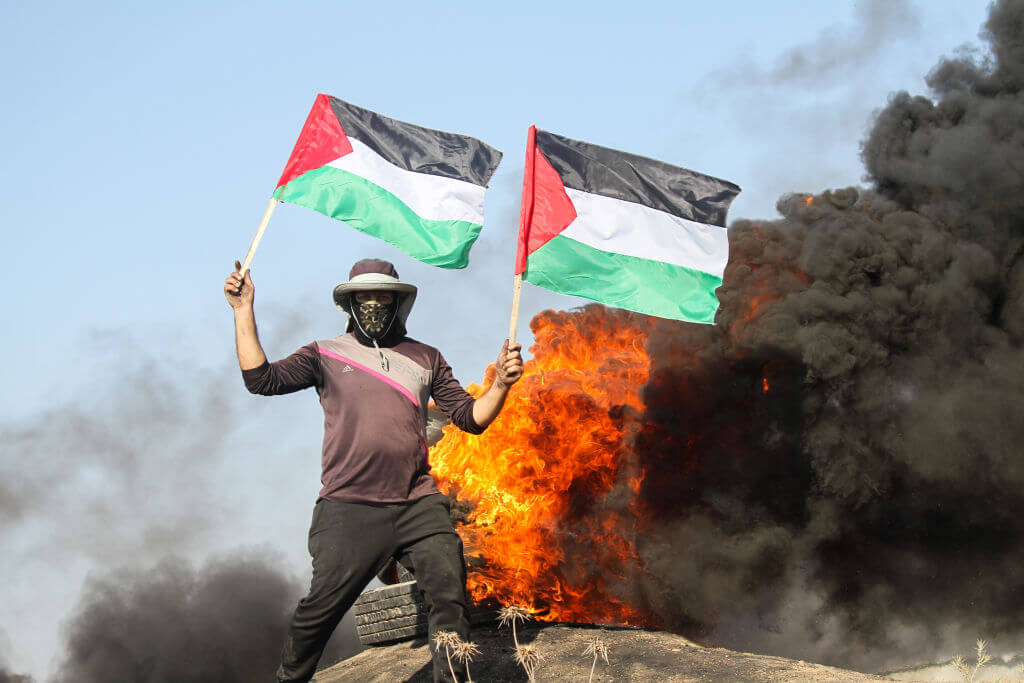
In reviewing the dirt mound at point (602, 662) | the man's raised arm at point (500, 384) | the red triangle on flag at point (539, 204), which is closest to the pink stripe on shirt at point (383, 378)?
the man's raised arm at point (500, 384)

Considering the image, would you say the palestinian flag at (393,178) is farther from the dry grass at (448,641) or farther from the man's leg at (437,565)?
the dry grass at (448,641)

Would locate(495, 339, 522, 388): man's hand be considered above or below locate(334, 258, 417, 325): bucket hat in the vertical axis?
below

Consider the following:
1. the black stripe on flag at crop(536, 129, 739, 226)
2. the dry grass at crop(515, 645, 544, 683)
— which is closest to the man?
the dry grass at crop(515, 645, 544, 683)

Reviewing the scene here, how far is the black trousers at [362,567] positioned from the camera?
506 centimetres

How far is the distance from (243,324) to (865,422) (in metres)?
10.4

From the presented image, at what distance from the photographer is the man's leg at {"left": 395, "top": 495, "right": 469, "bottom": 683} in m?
5.13

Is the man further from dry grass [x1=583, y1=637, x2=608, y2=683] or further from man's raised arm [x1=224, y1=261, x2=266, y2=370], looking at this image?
dry grass [x1=583, y1=637, x2=608, y2=683]

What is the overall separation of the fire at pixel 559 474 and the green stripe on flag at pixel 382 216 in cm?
413

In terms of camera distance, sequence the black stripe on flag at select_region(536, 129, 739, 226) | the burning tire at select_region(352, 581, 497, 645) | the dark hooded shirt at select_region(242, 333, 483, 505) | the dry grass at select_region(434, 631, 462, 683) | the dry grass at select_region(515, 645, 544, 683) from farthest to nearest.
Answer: the burning tire at select_region(352, 581, 497, 645), the black stripe on flag at select_region(536, 129, 739, 226), the dark hooded shirt at select_region(242, 333, 483, 505), the dry grass at select_region(434, 631, 462, 683), the dry grass at select_region(515, 645, 544, 683)

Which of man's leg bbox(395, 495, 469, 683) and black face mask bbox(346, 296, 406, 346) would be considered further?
black face mask bbox(346, 296, 406, 346)

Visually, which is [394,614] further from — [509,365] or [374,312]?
[509,365]

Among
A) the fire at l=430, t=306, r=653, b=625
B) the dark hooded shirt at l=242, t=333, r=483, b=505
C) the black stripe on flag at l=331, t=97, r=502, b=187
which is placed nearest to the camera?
the dark hooded shirt at l=242, t=333, r=483, b=505

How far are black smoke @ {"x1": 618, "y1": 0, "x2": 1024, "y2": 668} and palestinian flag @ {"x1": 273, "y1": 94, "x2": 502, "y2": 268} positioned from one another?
22.8 feet

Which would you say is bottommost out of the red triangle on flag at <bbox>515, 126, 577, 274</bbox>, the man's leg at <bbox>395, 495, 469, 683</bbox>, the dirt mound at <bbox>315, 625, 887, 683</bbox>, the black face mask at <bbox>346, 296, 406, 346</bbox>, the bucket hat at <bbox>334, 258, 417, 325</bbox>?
the dirt mound at <bbox>315, 625, 887, 683</bbox>
